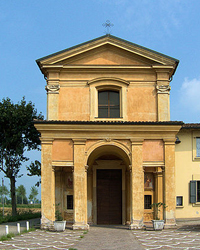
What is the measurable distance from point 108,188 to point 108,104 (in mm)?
5297

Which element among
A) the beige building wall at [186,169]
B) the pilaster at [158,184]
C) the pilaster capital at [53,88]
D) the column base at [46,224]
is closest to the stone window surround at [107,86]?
the pilaster capital at [53,88]

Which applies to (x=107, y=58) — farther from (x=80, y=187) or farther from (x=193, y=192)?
(x=193, y=192)

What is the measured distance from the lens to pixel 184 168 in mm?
21531

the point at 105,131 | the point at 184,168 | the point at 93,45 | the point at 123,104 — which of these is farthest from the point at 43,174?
the point at 184,168

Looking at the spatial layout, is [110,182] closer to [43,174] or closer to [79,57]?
[43,174]

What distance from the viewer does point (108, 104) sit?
63.8 ft

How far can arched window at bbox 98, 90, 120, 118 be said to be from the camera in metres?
19.3

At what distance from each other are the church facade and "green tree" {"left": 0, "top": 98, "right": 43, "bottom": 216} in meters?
7.99

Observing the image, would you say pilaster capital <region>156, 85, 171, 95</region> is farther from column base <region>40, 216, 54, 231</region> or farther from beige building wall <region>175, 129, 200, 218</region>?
column base <region>40, 216, 54, 231</region>

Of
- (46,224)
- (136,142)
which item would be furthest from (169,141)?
(46,224)

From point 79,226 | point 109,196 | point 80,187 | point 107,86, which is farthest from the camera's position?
point 109,196

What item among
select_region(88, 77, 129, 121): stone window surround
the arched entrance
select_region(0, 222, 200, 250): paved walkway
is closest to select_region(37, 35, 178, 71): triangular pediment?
select_region(88, 77, 129, 121): stone window surround

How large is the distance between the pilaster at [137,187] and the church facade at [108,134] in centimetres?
5

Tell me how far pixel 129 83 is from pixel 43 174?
6882 millimetres
